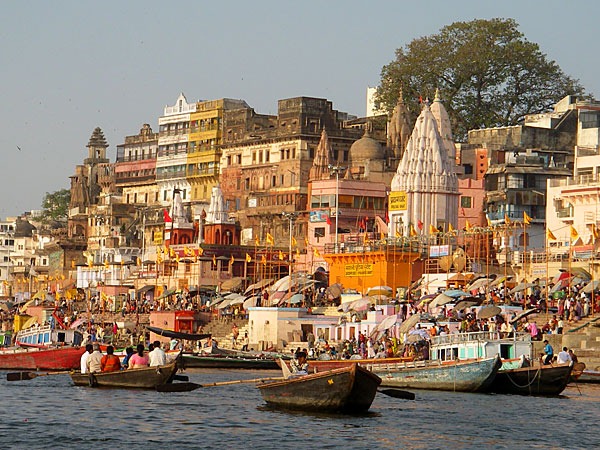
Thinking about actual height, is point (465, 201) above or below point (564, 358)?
above

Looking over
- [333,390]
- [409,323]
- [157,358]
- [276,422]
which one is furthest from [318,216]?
[276,422]

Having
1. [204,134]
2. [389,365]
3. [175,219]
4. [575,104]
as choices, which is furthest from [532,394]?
[204,134]

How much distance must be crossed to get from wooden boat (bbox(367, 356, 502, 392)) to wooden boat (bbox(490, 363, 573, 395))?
64cm

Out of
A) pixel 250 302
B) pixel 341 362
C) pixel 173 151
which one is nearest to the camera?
pixel 341 362

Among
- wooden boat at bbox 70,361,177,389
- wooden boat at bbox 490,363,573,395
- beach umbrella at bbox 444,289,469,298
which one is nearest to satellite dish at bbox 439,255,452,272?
beach umbrella at bbox 444,289,469,298

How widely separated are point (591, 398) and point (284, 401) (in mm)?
9632

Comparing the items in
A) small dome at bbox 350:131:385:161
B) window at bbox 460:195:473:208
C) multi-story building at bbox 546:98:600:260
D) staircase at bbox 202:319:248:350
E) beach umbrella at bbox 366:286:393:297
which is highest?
small dome at bbox 350:131:385:161

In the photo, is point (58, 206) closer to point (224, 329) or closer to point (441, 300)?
point (224, 329)

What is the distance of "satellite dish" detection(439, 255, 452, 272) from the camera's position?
2504 inches

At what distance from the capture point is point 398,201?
7062 centimetres

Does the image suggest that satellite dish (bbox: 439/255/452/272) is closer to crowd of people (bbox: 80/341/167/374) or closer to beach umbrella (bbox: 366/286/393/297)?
beach umbrella (bbox: 366/286/393/297)

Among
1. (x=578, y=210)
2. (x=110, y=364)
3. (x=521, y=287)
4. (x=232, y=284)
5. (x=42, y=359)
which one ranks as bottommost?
(x=110, y=364)

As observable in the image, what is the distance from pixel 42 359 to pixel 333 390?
22896mm

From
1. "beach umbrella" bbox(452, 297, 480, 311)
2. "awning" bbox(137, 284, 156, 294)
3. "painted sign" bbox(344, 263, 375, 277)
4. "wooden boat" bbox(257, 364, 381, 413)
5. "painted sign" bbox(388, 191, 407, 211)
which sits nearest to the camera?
"wooden boat" bbox(257, 364, 381, 413)
